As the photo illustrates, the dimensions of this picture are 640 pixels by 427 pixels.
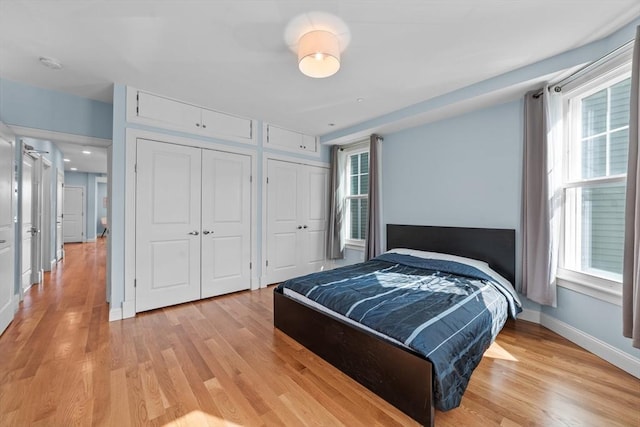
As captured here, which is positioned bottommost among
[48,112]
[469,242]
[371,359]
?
[371,359]

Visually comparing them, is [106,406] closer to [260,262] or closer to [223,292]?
→ [223,292]

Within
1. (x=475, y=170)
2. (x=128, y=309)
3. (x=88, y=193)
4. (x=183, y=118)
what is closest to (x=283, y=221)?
(x=183, y=118)

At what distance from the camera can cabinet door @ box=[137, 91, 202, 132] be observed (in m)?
2.93

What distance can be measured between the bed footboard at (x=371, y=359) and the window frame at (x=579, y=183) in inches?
70.5

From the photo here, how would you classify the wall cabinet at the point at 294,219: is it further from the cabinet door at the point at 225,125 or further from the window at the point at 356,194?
the cabinet door at the point at 225,125

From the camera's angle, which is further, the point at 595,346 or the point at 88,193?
the point at 88,193

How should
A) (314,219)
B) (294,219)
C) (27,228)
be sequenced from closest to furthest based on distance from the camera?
(27,228) < (294,219) < (314,219)

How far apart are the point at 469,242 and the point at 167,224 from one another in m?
3.51

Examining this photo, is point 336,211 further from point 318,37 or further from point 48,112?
point 48,112

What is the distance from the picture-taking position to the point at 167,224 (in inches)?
122

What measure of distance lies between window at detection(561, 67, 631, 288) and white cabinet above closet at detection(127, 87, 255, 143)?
3596 millimetres

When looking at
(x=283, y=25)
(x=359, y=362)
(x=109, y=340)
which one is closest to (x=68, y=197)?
(x=109, y=340)

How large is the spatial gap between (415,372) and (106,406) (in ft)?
5.81

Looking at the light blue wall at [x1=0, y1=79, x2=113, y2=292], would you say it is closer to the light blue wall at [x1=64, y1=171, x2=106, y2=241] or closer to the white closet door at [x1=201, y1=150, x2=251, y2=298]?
the white closet door at [x1=201, y1=150, x2=251, y2=298]
